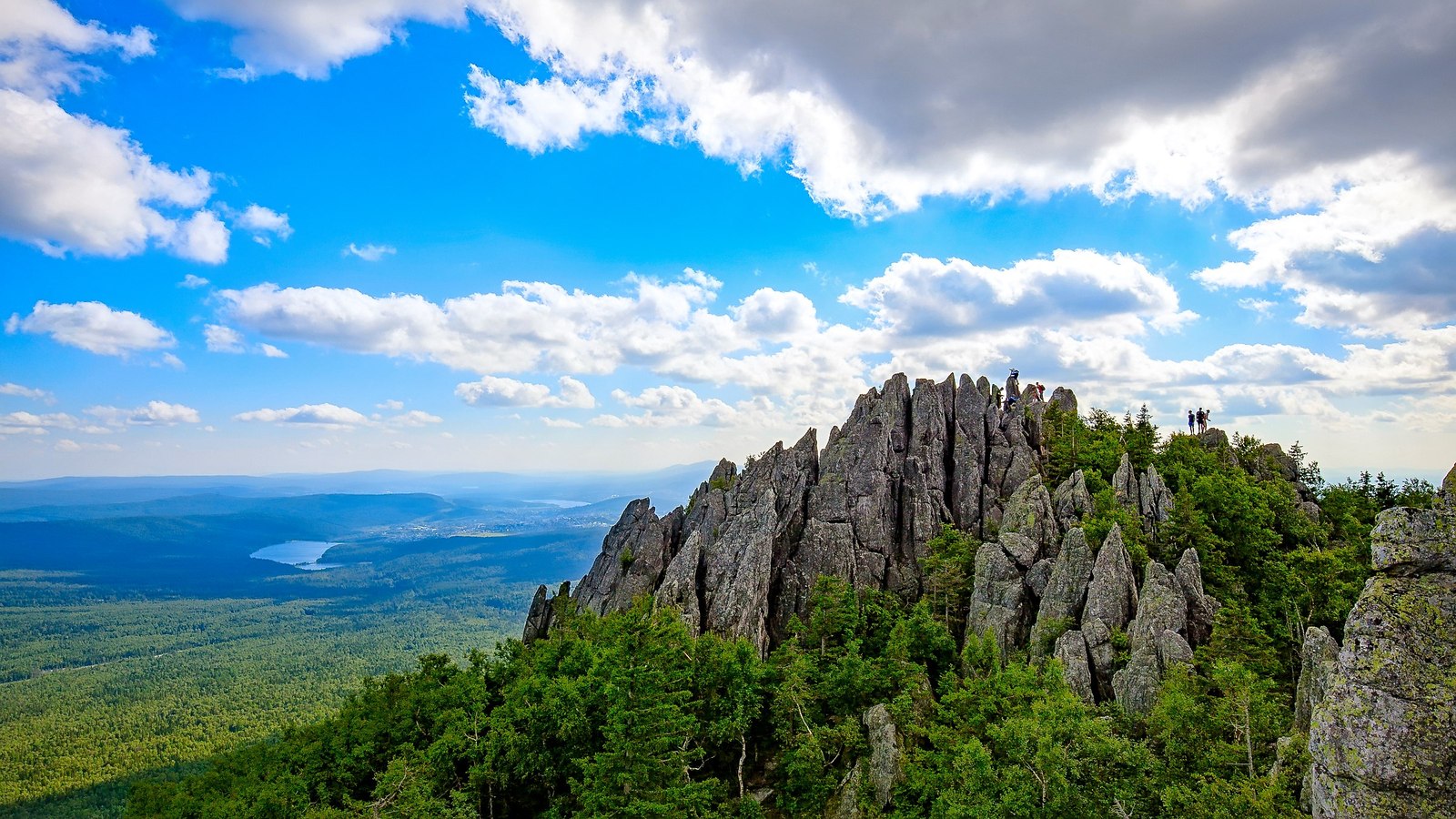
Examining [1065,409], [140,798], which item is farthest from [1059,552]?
[140,798]

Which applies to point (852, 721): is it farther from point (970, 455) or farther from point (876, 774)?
point (970, 455)

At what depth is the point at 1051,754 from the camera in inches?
965

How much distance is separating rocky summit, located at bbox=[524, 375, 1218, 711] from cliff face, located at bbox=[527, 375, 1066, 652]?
0.16m

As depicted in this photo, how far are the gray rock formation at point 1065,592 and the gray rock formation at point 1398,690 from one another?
3265 cm

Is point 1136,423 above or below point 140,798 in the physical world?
above

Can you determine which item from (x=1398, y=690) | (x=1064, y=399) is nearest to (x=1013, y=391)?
(x=1064, y=399)

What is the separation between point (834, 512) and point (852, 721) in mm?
23882

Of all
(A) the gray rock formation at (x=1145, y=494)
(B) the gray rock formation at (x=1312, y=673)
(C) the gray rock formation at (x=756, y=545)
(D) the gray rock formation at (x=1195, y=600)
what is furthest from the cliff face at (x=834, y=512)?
(B) the gray rock formation at (x=1312, y=673)

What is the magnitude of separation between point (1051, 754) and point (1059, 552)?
80.0 ft

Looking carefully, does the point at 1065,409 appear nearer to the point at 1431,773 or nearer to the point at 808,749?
the point at 808,749

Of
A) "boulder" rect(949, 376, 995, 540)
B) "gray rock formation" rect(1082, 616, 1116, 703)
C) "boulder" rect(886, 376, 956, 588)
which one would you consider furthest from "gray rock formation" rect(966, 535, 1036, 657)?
"boulder" rect(949, 376, 995, 540)

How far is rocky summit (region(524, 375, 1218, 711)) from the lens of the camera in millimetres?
39281

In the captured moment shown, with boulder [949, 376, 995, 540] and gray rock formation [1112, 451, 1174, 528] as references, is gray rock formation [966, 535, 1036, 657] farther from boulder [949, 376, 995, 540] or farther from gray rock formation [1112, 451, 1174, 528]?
gray rock formation [1112, 451, 1174, 528]

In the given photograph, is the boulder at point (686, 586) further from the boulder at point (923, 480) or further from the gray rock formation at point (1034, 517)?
the gray rock formation at point (1034, 517)
